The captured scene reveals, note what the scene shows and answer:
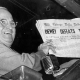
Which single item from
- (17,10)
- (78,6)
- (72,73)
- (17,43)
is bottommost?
(17,43)

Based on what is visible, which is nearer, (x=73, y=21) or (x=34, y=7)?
(x=73, y=21)

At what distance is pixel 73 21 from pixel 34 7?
893 mm

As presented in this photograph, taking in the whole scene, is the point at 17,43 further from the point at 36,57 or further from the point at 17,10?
the point at 36,57

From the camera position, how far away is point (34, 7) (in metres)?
1.88

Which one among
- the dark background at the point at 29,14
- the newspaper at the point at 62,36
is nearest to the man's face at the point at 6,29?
the newspaper at the point at 62,36

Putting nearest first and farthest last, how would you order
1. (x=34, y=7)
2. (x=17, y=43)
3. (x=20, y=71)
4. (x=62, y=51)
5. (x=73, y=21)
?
(x=20, y=71) → (x=62, y=51) → (x=73, y=21) → (x=34, y=7) → (x=17, y=43)

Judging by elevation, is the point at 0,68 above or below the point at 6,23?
below

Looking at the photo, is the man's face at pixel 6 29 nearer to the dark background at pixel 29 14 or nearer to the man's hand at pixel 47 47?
the man's hand at pixel 47 47

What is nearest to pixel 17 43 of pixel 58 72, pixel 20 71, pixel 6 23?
pixel 6 23

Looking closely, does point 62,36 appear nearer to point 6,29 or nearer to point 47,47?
point 47,47

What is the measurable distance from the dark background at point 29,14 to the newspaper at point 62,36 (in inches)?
18.0

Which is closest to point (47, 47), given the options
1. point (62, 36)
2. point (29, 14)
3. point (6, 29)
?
point (62, 36)

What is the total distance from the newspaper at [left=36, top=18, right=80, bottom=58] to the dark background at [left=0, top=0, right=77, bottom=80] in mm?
456

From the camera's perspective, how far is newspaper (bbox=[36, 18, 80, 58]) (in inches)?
36.6
